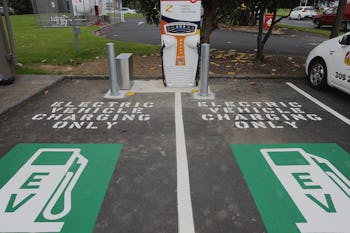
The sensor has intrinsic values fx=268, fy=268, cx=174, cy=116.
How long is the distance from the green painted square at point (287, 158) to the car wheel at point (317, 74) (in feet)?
11.2

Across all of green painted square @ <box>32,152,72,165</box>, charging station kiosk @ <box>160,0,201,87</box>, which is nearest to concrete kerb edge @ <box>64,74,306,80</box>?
charging station kiosk @ <box>160,0,201,87</box>

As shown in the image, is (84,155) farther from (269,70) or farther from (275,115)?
(269,70)

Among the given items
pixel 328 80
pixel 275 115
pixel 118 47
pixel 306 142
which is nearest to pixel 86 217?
pixel 306 142

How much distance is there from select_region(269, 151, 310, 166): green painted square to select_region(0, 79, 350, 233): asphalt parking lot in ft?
0.05

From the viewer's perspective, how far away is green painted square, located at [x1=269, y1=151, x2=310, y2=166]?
3.53m

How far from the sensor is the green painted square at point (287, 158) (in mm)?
3525

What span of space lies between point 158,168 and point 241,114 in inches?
93.6

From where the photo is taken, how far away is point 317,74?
6.50m

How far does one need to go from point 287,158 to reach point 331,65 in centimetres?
343

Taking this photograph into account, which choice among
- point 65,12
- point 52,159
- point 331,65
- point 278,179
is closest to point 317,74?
point 331,65

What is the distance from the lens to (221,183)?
315 cm

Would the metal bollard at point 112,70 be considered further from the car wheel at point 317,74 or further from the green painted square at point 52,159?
the car wheel at point 317,74

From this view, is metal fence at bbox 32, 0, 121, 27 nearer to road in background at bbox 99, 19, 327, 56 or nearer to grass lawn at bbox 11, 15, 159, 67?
road in background at bbox 99, 19, 327, 56

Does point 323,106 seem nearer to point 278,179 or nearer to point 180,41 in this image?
point 278,179
